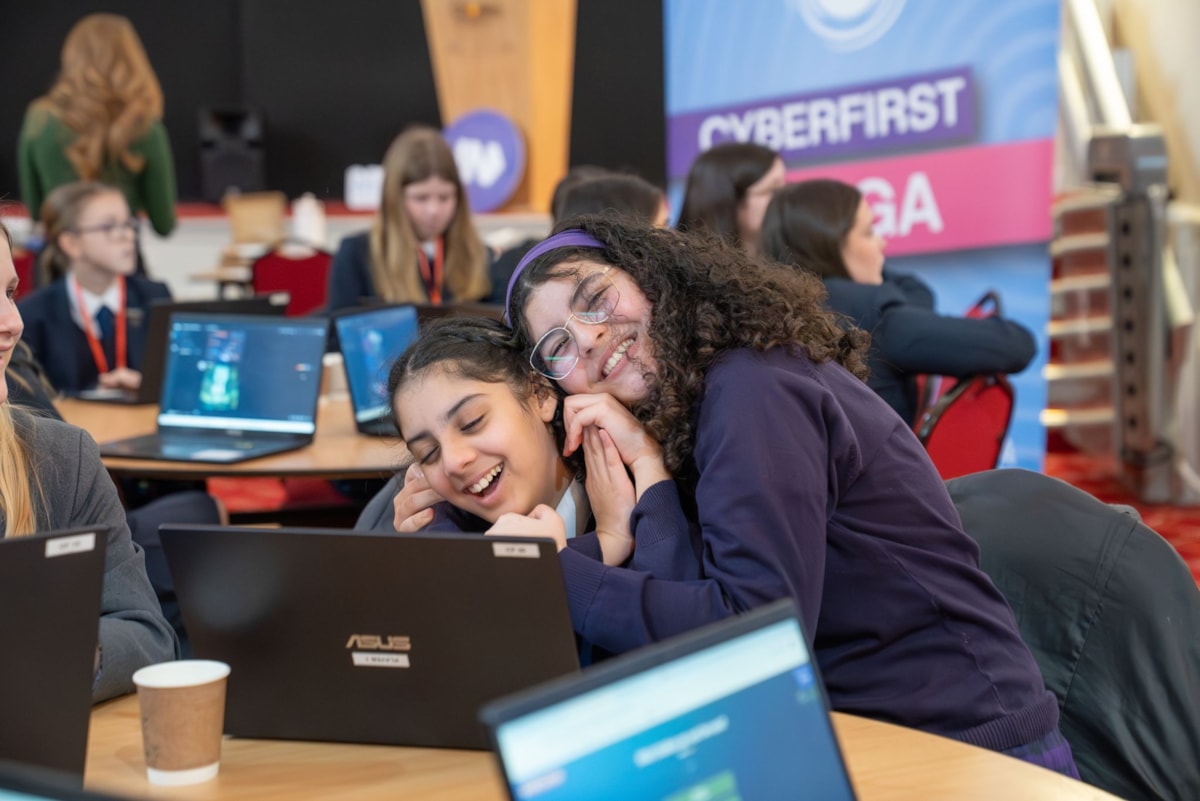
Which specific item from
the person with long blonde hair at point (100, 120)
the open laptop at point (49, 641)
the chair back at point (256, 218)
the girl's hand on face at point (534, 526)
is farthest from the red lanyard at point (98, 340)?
the chair back at point (256, 218)

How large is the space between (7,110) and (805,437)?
10.6m

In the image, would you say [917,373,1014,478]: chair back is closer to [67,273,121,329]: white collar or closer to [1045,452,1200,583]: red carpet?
[1045,452,1200,583]: red carpet

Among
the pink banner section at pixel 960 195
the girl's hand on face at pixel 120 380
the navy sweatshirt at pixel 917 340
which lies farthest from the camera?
the pink banner section at pixel 960 195

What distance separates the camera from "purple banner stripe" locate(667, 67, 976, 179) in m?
4.73

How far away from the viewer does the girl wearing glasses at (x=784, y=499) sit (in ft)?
5.08

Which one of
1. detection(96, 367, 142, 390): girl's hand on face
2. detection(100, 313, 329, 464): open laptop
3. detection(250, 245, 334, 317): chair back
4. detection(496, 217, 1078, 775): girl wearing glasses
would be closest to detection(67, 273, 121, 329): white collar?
detection(96, 367, 142, 390): girl's hand on face

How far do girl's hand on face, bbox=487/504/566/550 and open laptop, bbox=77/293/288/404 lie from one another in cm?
234

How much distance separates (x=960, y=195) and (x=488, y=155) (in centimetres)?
485

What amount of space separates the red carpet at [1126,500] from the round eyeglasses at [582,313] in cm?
321

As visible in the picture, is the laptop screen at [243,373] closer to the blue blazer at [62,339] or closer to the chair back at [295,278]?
the blue blazer at [62,339]

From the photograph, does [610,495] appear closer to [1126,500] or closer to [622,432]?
[622,432]

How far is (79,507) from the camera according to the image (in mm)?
1749

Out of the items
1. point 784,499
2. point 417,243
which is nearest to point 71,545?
point 784,499

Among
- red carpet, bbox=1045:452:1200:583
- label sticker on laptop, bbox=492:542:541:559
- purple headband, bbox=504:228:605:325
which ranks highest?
purple headband, bbox=504:228:605:325
